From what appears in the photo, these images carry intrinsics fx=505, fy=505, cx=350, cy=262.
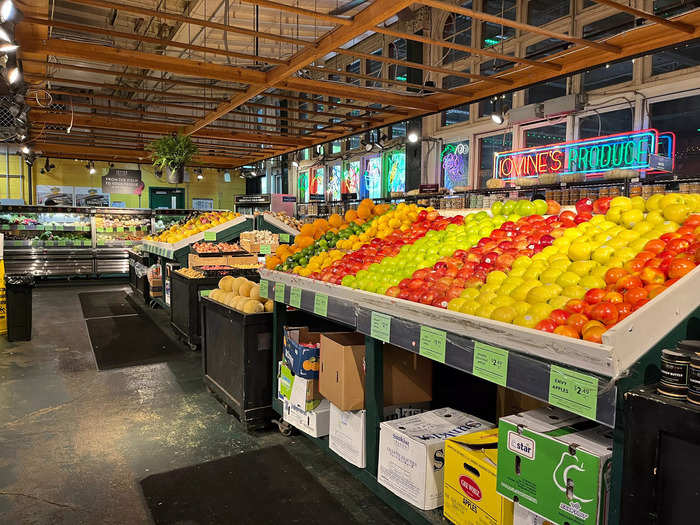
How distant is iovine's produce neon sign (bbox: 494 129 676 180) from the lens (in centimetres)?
576

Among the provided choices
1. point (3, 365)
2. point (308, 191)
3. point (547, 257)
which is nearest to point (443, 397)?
point (547, 257)

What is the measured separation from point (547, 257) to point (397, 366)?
100cm

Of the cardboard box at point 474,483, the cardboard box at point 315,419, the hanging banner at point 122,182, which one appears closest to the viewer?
the cardboard box at point 474,483

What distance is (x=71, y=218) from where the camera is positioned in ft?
41.8

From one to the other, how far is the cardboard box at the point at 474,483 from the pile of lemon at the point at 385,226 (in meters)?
1.76

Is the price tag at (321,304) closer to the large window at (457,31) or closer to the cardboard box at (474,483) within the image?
the cardboard box at (474,483)

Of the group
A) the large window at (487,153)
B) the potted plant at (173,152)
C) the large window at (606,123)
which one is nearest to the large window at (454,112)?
the large window at (487,153)

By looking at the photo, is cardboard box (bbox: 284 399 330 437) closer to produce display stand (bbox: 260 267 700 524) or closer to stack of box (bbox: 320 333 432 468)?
stack of box (bbox: 320 333 432 468)

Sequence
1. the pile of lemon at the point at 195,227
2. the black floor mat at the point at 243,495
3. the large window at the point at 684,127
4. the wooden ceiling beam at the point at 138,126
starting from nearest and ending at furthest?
the black floor mat at the point at 243,495
the large window at the point at 684,127
the pile of lemon at the point at 195,227
the wooden ceiling beam at the point at 138,126

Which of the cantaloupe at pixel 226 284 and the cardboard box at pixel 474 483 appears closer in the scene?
the cardboard box at pixel 474 483

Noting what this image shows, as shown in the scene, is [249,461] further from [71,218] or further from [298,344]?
[71,218]

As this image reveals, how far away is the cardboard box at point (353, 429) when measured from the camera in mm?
2738

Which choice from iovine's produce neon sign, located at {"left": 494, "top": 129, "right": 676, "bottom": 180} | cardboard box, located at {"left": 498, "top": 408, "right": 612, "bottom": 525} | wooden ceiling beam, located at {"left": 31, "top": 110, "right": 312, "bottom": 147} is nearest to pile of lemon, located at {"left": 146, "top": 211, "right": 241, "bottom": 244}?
wooden ceiling beam, located at {"left": 31, "top": 110, "right": 312, "bottom": 147}

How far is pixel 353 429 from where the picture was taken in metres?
2.79
